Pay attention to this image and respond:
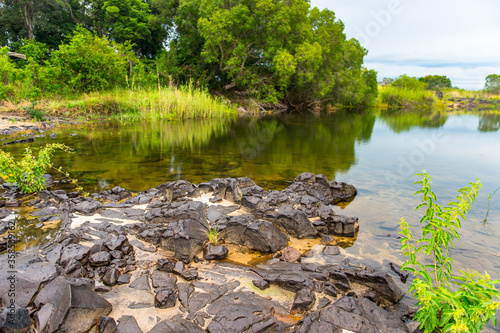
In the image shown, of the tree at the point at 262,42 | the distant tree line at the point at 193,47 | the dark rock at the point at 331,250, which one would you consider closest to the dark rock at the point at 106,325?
the dark rock at the point at 331,250

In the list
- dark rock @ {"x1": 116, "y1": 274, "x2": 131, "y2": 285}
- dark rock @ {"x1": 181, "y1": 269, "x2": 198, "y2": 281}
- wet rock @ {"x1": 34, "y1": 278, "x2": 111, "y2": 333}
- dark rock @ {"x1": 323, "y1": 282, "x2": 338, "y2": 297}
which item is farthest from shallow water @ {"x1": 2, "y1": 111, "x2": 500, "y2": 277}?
dark rock @ {"x1": 181, "y1": 269, "x2": 198, "y2": 281}

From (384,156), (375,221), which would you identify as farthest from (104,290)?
(384,156)

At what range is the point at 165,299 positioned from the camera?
8.67ft

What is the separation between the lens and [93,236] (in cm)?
375

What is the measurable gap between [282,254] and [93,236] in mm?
2391

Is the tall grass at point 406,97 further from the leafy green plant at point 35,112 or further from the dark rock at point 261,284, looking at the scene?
the dark rock at point 261,284

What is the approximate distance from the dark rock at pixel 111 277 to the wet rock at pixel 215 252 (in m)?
0.99

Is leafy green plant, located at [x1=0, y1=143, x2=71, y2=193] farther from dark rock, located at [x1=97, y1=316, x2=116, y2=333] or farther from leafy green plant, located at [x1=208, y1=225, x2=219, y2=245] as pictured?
dark rock, located at [x1=97, y1=316, x2=116, y2=333]

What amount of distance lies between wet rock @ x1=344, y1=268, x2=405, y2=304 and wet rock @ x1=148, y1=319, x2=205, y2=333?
1.68 meters

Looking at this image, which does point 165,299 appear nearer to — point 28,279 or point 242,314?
point 242,314

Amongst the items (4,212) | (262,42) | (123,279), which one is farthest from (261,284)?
(262,42)

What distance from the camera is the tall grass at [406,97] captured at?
44.5 meters

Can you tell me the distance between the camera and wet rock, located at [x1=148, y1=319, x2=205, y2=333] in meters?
2.32

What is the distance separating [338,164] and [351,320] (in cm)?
669
